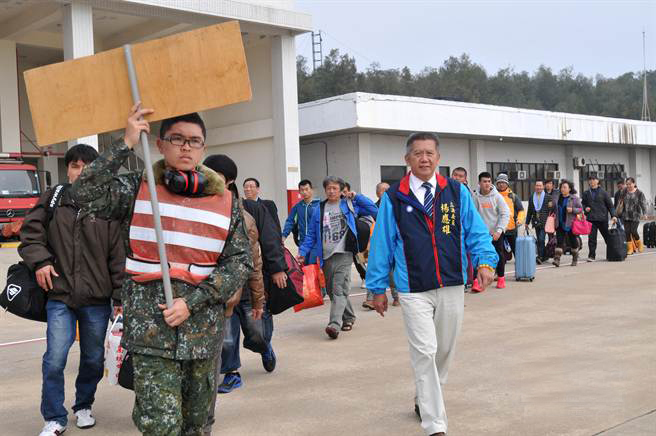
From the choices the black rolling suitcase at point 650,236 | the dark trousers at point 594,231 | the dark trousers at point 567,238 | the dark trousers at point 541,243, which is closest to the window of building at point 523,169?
the black rolling suitcase at point 650,236

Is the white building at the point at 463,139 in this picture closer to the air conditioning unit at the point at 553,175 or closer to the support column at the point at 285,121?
the air conditioning unit at the point at 553,175

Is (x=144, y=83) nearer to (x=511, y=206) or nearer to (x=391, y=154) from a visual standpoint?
(x=511, y=206)

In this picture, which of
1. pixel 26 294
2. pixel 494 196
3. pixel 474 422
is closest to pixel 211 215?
pixel 26 294

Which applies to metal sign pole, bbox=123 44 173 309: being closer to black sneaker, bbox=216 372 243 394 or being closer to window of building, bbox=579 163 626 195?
black sneaker, bbox=216 372 243 394

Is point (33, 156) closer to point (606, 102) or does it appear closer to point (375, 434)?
point (375, 434)

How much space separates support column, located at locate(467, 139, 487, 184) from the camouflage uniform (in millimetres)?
30505

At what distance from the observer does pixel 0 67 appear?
26703mm

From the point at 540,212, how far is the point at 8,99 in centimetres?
1951

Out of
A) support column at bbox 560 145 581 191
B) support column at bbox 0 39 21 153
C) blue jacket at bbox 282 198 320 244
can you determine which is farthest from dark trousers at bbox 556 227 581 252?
support column at bbox 560 145 581 191

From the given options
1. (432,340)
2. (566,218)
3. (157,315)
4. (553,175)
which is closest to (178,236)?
(157,315)

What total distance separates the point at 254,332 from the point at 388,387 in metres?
1.20

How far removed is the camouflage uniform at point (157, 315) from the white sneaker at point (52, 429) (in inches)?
78.1

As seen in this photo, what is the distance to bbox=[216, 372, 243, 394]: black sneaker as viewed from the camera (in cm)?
620

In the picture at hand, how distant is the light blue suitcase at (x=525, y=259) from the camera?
13111 mm
